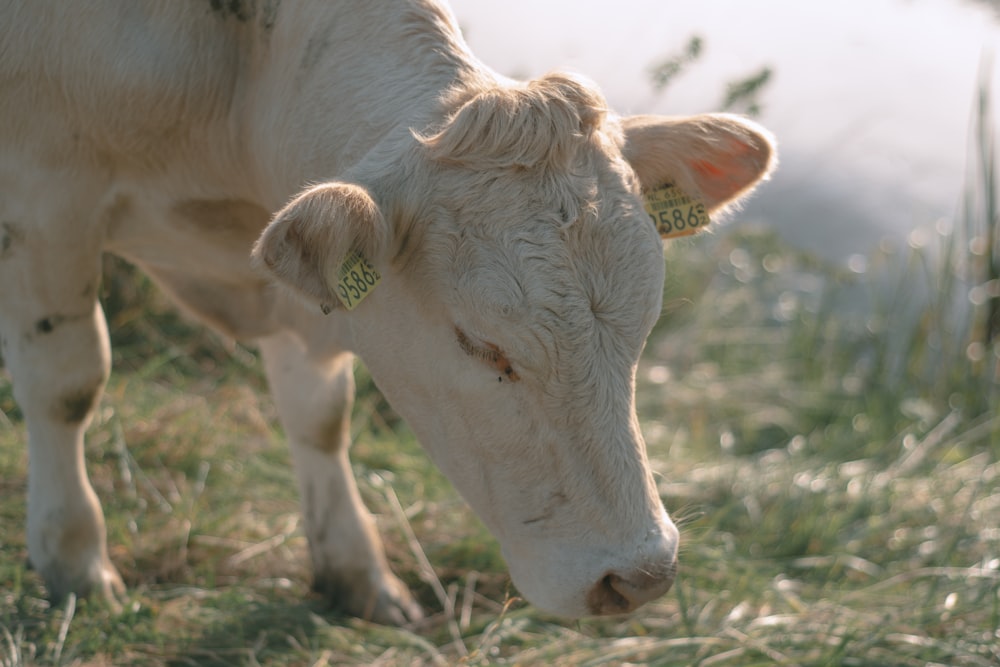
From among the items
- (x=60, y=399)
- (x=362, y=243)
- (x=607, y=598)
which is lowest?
(x=60, y=399)

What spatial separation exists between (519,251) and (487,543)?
169 centimetres

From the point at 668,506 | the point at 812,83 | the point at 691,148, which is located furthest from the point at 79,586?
the point at 812,83

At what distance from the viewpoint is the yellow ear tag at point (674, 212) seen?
2826mm

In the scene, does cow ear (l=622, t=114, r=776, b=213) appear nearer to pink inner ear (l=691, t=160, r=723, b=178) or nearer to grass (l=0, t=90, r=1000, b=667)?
pink inner ear (l=691, t=160, r=723, b=178)

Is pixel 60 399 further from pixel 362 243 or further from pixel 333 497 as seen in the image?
pixel 362 243

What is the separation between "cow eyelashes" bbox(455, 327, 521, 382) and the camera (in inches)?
96.8

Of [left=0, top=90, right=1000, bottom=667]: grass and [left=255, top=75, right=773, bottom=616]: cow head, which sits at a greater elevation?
[left=255, top=75, right=773, bottom=616]: cow head

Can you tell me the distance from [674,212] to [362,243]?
820mm

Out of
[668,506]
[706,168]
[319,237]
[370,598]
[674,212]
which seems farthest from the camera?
[668,506]

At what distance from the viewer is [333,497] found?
3666mm

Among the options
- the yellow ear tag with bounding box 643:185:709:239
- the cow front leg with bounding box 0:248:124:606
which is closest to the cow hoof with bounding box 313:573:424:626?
the cow front leg with bounding box 0:248:124:606

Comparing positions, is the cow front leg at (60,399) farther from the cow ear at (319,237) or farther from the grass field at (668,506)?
the cow ear at (319,237)

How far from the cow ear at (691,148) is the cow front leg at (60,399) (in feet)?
4.74

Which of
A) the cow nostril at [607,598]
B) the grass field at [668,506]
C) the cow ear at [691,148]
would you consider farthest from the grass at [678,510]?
the cow ear at [691,148]
